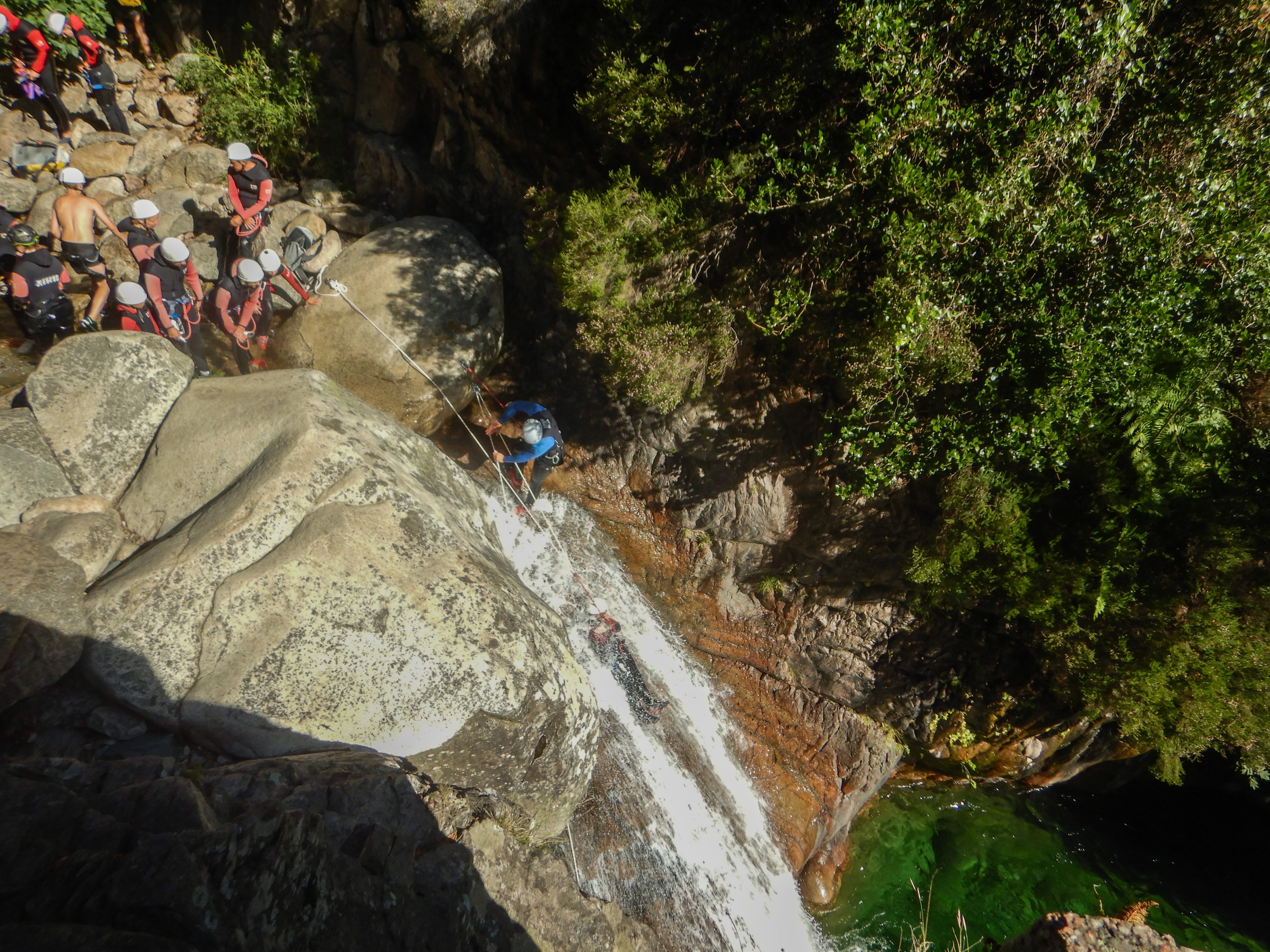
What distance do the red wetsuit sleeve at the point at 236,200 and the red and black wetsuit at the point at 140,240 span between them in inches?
41.3

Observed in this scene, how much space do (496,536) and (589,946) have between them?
4.07 meters

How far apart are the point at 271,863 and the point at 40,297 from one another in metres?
7.39

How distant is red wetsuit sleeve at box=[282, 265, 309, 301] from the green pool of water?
35.9 ft

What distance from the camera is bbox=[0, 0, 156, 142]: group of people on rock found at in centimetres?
821

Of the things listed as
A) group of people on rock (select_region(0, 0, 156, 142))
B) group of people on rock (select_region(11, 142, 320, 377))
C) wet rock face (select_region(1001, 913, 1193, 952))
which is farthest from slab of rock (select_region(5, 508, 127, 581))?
wet rock face (select_region(1001, 913, 1193, 952))

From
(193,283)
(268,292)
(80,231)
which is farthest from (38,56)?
(268,292)

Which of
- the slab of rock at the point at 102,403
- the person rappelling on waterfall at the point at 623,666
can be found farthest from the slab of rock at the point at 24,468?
the person rappelling on waterfall at the point at 623,666

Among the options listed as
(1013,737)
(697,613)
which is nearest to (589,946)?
(697,613)

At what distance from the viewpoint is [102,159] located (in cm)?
888

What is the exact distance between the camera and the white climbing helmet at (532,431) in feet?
24.3

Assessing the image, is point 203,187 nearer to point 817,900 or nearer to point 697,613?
point 697,613

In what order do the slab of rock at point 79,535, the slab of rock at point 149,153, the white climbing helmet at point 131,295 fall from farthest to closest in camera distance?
the slab of rock at point 149,153
the white climbing helmet at point 131,295
the slab of rock at point 79,535

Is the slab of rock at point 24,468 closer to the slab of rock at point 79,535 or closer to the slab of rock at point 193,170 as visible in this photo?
the slab of rock at point 79,535

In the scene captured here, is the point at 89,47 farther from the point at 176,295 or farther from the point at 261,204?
the point at 176,295
